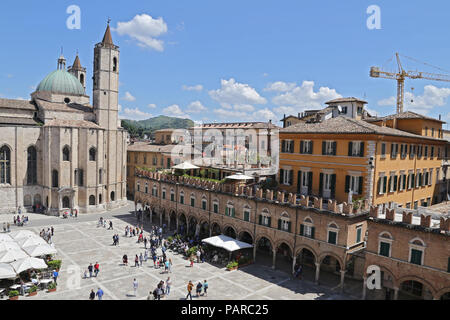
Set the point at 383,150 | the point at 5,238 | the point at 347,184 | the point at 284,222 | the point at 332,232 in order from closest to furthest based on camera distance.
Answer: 1. the point at 332,232
2. the point at 383,150
3. the point at 347,184
4. the point at 284,222
5. the point at 5,238

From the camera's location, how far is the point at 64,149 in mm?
53812

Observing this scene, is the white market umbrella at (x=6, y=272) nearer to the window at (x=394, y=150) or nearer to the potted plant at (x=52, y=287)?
the potted plant at (x=52, y=287)

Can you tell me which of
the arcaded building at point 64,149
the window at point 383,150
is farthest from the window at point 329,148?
the arcaded building at point 64,149

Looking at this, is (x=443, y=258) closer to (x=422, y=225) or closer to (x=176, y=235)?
(x=422, y=225)

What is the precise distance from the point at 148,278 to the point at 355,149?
831 inches

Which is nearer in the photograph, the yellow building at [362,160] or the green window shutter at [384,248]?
the green window shutter at [384,248]

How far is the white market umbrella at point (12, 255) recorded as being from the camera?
88.4 ft

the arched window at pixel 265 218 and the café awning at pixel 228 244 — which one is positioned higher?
the arched window at pixel 265 218

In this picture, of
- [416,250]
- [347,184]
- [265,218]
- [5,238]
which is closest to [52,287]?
[5,238]

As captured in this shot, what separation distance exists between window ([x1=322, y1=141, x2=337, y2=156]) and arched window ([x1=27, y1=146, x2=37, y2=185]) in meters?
47.1

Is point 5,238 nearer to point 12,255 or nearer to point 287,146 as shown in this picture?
point 12,255

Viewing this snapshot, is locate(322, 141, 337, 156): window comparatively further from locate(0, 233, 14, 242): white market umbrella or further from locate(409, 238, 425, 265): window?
locate(0, 233, 14, 242): white market umbrella

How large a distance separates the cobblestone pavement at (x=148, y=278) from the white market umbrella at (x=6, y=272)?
2.32 metres

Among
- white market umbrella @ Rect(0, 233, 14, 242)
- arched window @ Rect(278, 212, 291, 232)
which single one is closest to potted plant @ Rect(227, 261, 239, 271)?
arched window @ Rect(278, 212, 291, 232)
